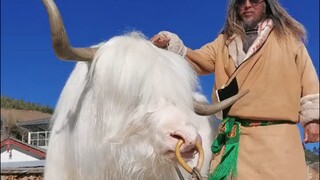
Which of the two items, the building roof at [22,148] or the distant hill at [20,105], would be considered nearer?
the building roof at [22,148]

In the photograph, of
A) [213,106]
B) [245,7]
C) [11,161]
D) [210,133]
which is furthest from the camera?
[11,161]

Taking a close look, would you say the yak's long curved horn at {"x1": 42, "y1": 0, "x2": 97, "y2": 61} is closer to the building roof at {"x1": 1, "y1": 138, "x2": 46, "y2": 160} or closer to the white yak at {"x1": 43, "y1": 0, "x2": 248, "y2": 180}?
the white yak at {"x1": 43, "y1": 0, "x2": 248, "y2": 180}

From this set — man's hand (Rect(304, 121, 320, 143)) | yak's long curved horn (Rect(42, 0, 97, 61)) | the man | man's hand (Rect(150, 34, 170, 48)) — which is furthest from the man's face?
yak's long curved horn (Rect(42, 0, 97, 61))

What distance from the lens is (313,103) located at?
3129 mm

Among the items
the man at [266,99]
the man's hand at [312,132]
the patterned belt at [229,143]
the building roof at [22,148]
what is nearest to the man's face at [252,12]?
the man at [266,99]

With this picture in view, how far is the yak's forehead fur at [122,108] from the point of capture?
2768 mm

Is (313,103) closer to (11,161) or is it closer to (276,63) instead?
(276,63)

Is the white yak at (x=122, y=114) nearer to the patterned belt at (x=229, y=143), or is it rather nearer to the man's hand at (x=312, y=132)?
the patterned belt at (x=229, y=143)

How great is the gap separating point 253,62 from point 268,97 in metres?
0.23

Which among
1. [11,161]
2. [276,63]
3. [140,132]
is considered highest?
[11,161]

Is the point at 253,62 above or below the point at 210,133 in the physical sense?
above

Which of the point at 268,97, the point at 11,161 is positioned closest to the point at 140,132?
the point at 268,97

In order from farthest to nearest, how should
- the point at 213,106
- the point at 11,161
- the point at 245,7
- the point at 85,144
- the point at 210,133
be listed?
the point at 11,161 → the point at 210,133 → the point at 245,7 → the point at 213,106 → the point at 85,144

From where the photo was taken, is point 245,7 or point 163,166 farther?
point 245,7
